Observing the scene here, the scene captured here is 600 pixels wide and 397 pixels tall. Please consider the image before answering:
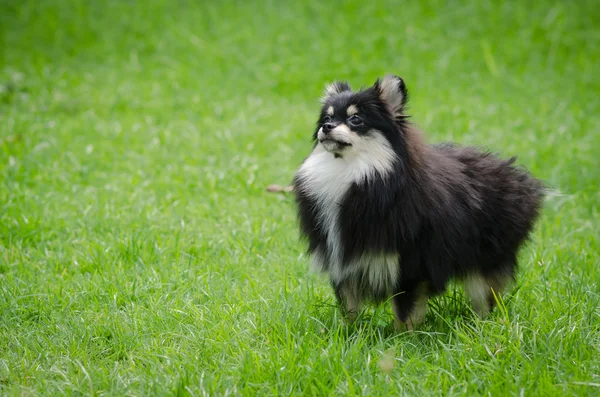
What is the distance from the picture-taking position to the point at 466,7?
35.3ft

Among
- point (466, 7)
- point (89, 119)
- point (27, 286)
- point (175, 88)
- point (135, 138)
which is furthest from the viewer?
point (466, 7)

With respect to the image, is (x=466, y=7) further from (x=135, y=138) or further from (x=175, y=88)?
(x=135, y=138)

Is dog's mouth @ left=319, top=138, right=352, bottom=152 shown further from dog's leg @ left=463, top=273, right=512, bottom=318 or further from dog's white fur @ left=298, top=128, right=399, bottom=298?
dog's leg @ left=463, top=273, right=512, bottom=318

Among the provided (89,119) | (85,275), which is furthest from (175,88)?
(85,275)

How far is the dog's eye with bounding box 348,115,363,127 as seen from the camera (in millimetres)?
3506

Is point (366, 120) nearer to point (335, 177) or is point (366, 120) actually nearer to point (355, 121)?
point (355, 121)

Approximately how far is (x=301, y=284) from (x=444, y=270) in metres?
1.06

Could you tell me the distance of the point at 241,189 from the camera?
6.09 m

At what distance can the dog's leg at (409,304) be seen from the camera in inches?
143

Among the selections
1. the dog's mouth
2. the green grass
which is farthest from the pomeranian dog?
the green grass

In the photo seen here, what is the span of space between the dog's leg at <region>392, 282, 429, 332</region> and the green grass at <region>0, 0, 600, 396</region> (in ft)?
0.34

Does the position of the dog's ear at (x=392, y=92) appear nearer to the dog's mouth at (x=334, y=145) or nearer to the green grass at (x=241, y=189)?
the dog's mouth at (x=334, y=145)

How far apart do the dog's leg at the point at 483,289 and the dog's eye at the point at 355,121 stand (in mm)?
1153

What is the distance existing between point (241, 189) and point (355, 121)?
8.95ft
